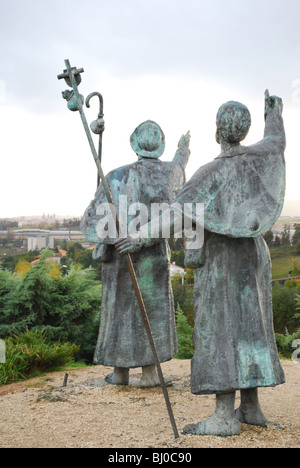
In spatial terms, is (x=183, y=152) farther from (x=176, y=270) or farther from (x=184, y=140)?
(x=176, y=270)

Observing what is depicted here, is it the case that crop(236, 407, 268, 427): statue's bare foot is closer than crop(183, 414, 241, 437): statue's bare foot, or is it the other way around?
crop(183, 414, 241, 437): statue's bare foot

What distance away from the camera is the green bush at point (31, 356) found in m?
6.03

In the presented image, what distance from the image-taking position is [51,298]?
7.75 meters

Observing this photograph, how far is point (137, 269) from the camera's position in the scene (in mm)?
5160

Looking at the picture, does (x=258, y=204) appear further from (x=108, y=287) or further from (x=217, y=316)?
(x=108, y=287)

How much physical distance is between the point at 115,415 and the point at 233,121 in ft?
9.17

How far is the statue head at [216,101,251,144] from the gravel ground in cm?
214

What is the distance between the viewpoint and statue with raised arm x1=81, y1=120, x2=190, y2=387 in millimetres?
5164

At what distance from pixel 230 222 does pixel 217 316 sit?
67cm

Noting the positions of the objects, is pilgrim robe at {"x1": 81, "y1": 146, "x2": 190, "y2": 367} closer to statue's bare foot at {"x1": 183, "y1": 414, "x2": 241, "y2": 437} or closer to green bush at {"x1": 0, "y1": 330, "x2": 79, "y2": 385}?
green bush at {"x1": 0, "y1": 330, "x2": 79, "y2": 385}

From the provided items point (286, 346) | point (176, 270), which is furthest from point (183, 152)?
point (176, 270)

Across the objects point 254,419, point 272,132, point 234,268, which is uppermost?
point 272,132

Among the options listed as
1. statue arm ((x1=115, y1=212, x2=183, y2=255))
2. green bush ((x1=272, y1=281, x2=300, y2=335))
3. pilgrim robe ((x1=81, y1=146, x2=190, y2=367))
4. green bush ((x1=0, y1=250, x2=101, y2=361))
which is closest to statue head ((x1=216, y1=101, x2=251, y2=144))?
statue arm ((x1=115, y1=212, x2=183, y2=255))
